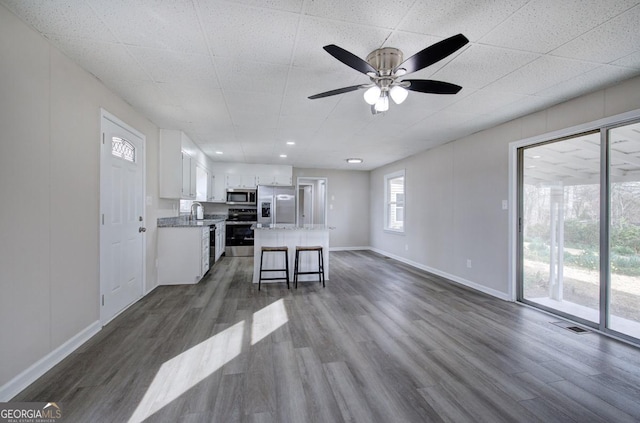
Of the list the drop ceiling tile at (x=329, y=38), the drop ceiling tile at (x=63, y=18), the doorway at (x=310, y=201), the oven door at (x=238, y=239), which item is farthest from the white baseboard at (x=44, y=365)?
the doorway at (x=310, y=201)

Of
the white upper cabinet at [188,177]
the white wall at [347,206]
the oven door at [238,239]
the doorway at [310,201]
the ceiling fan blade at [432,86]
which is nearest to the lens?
the ceiling fan blade at [432,86]

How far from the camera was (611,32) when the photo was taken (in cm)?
186

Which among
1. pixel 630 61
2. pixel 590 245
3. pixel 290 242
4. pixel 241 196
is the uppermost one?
pixel 630 61

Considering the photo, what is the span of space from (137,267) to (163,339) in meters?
1.42

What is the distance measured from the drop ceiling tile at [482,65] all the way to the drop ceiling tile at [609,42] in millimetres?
235

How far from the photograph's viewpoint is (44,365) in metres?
1.94

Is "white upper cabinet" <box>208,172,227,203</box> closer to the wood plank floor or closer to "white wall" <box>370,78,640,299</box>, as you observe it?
the wood plank floor

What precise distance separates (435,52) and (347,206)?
6.43 m

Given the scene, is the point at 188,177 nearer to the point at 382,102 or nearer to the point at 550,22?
the point at 382,102

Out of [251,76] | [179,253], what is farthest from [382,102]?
[179,253]

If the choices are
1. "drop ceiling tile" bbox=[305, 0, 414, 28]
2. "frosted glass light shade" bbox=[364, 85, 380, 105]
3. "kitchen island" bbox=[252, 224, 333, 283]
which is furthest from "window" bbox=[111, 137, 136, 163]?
"frosted glass light shade" bbox=[364, 85, 380, 105]

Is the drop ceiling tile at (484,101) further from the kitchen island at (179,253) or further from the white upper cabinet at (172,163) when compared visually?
the kitchen island at (179,253)

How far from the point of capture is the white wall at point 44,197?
1.68 metres

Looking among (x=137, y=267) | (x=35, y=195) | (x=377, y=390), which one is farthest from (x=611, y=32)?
(x=137, y=267)
